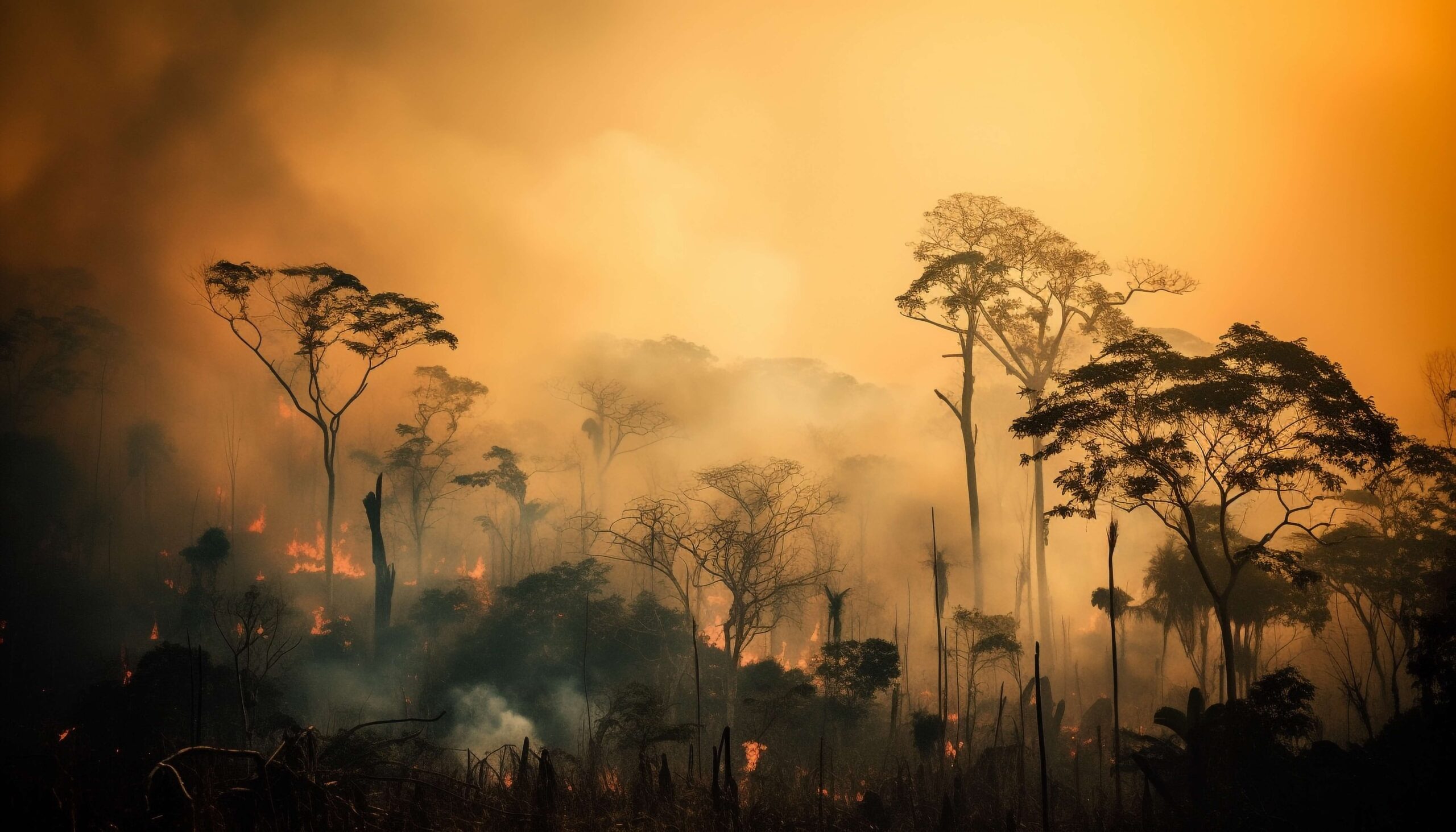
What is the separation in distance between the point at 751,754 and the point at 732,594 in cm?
1732

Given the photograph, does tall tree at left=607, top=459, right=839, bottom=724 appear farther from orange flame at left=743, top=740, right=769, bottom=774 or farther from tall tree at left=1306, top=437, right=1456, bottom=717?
tall tree at left=1306, top=437, right=1456, bottom=717

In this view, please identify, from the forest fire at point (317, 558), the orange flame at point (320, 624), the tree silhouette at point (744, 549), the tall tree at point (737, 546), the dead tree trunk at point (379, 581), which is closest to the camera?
the tall tree at point (737, 546)

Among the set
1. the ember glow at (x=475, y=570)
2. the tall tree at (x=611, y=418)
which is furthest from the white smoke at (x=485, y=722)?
the tall tree at (x=611, y=418)

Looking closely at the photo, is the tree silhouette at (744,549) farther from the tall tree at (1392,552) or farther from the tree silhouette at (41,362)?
the tree silhouette at (41,362)

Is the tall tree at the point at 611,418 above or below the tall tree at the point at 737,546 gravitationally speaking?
above

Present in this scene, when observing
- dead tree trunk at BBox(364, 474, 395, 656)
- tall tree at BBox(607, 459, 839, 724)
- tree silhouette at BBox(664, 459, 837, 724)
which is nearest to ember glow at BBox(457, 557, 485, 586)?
dead tree trunk at BBox(364, 474, 395, 656)

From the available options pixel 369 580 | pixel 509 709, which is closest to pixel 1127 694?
pixel 509 709

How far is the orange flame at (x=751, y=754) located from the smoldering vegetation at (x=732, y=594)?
10.1 inches

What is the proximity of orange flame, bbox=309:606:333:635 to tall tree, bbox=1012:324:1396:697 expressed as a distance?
38.8m

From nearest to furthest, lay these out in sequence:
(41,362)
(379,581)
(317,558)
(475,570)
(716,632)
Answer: (379,581)
(716,632)
(317,558)
(475,570)
(41,362)

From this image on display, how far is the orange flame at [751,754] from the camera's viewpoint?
95.7ft

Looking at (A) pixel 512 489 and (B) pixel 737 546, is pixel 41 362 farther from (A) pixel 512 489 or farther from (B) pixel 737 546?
(B) pixel 737 546

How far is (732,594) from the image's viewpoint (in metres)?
48.3

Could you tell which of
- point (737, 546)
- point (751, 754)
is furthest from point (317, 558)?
point (737, 546)
